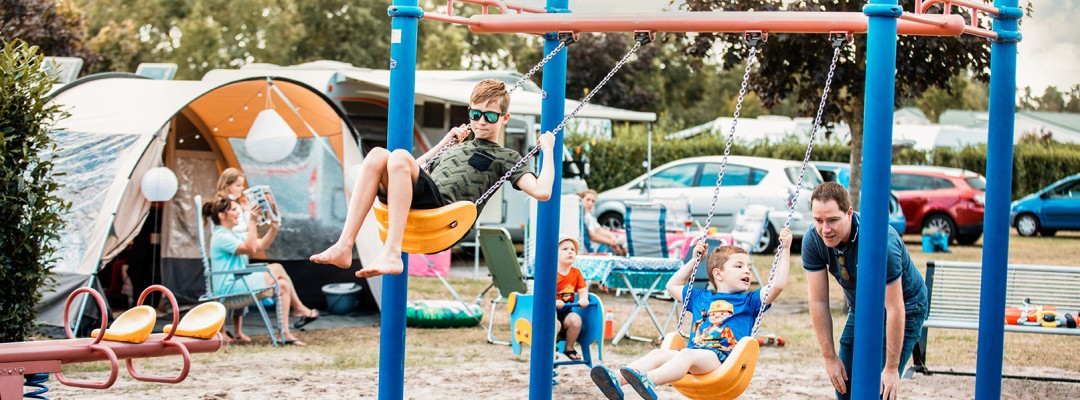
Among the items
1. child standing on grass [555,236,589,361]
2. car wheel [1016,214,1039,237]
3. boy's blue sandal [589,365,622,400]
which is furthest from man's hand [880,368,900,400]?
car wheel [1016,214,1039,237]

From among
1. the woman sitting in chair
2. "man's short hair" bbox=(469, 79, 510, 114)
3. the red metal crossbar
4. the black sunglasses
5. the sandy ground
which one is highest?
the red metal crossbar

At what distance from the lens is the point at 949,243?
64.2 feet

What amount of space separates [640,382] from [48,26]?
19.5m

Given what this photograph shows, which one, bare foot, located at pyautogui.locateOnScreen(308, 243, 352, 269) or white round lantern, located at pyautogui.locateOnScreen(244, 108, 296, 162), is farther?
white round lantern, located at pyautogui.locateOnScreen(244, 108, 296, 162)

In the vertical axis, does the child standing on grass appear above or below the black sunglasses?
below

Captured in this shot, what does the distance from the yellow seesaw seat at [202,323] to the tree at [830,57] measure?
5.09 meters

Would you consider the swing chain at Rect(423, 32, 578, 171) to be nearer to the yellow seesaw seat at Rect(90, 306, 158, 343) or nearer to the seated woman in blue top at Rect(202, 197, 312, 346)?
the yellow seesaw seat at Rect(90, 306, 158, 343)

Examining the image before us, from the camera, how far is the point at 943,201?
1936 cm

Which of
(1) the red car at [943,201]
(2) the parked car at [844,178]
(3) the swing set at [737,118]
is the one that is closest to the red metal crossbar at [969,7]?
(3) the swing set at [737,118]

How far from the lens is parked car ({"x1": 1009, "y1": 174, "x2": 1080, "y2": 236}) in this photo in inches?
845

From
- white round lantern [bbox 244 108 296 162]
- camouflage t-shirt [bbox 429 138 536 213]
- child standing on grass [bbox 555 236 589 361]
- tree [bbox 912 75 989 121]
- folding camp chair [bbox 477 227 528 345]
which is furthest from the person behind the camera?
tree [bbox 912 75 989 121]

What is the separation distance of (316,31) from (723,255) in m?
33.3

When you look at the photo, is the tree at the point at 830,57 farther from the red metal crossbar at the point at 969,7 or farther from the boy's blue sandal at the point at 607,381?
the boy's blue sandal at the point at 607,381

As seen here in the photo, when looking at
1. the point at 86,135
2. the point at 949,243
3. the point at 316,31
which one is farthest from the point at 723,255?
the point at 316,31
